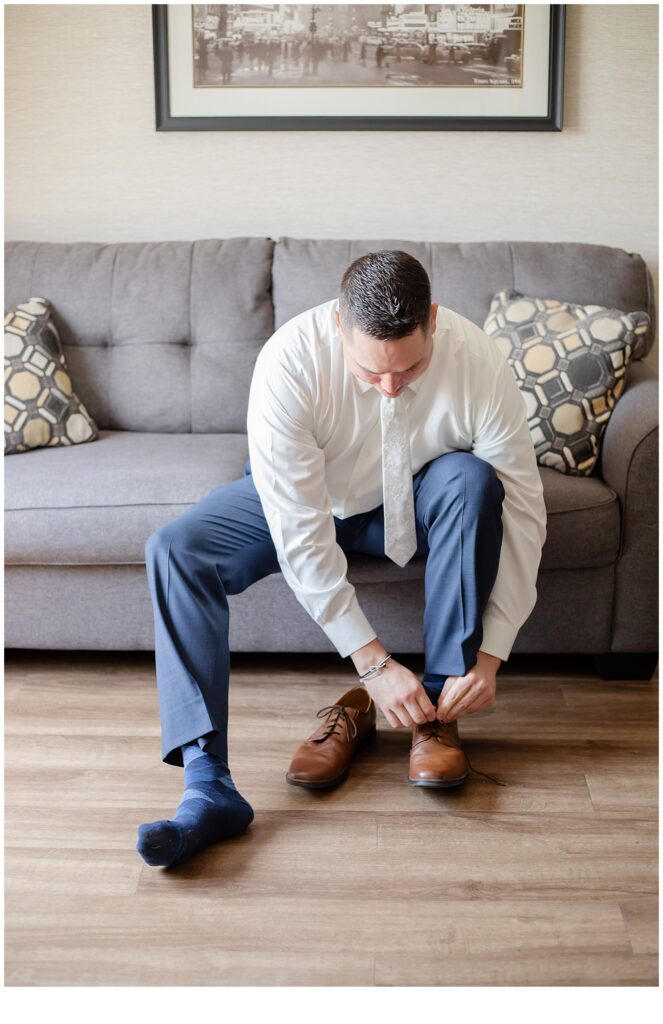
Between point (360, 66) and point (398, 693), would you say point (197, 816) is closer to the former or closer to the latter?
point (398, 693)

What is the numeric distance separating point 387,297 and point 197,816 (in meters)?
0.87

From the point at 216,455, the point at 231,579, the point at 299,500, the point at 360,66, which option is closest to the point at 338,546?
the point at 299,500

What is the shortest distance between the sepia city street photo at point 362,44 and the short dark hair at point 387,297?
56.2 inches

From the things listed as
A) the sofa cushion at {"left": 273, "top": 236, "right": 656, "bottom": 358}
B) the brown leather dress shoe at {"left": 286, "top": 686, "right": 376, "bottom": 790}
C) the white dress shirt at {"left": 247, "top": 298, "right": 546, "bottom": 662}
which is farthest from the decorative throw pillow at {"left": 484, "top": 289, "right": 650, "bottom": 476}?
the brown leather dress shoe at {"left": 286, "top": 686, "right": 376, "bottom": 790}

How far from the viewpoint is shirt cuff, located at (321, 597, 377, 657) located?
1685 mm

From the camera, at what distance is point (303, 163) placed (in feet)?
9.03

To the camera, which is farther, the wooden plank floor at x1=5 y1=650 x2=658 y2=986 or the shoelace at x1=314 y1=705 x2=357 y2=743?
the shoelace at x1=314 y1=705 x2=357 y2=743

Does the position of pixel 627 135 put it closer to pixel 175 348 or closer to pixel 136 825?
pixel 175 348

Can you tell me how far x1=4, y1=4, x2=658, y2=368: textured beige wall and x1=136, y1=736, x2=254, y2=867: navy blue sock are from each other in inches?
68.2

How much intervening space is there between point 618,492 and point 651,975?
1.05 meters

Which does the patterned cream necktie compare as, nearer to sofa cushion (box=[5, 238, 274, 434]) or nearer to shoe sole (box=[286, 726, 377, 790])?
shoe sole (box=[286, 726, 377, 790])

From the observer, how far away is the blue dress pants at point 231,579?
63.9 inches

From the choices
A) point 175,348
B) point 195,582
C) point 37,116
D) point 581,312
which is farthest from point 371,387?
point 37,116

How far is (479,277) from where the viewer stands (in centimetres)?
245
